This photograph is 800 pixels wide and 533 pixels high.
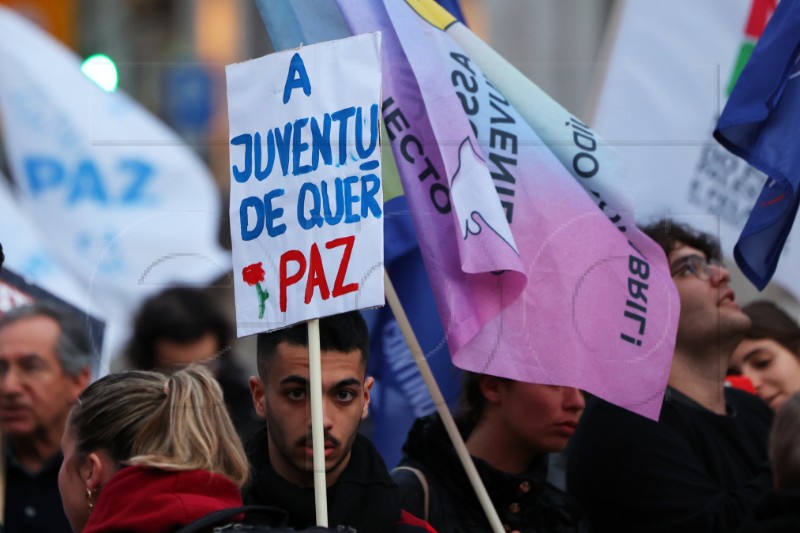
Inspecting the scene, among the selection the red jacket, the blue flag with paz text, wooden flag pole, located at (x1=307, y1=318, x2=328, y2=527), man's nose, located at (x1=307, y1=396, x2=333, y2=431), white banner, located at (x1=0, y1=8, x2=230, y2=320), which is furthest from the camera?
the blue flag with paz text

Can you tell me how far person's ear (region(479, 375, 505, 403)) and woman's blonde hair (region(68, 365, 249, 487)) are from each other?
2.75 ft

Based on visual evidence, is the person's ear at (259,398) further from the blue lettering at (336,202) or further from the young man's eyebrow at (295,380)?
the blue lettering at (336,202)

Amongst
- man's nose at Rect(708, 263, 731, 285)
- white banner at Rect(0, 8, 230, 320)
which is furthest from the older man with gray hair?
man's nose at Rect(708, 263, 731, 285)

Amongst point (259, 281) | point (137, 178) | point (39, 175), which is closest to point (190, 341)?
point (259, 281)

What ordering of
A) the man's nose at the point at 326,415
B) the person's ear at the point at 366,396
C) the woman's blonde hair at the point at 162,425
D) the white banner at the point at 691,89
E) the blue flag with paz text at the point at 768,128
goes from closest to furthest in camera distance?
the woman's blonde hair at the point at 162,425
the man's nose at the point at 326,415
the person's ear at the point at 366,396
the blue flag with paz text at the point at 768,128
the white banner at the point at 691,89

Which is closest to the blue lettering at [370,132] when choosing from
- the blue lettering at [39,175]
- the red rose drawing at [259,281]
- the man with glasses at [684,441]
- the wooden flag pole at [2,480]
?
the red rose drawing at [259,281]

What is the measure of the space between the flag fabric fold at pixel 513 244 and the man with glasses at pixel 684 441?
12 cm

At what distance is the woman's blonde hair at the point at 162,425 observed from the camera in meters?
3.54

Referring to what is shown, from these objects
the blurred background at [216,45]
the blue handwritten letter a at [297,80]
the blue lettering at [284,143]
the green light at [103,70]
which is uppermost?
the blue handwritten letter a at [297,80]

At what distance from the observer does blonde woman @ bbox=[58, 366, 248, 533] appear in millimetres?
3385

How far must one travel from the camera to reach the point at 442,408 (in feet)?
13.7

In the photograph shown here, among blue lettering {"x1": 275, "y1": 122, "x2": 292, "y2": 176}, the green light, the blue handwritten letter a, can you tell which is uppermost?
the blue handwritten letter a

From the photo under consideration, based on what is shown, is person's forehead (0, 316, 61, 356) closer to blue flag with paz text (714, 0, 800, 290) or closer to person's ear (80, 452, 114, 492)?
person's ear (80, 452, 114, 492)

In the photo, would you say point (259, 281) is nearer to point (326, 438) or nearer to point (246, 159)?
point (246, 159)
